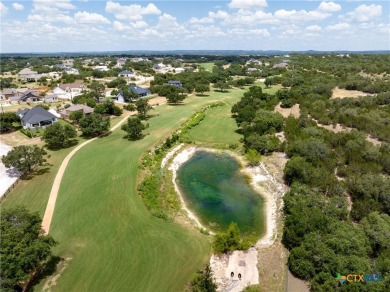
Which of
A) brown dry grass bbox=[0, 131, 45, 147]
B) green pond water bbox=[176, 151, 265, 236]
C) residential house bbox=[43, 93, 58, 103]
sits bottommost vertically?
green pond water bbox=[176, 151, 265, 236]

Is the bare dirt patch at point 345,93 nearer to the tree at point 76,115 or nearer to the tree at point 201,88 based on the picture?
the tree at point 201,88

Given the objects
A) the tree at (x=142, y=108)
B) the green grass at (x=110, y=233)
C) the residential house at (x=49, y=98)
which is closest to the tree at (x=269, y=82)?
the tree at (x=142, y=108)

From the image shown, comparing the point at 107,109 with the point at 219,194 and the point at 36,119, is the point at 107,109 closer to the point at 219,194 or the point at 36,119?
the point at 36,119

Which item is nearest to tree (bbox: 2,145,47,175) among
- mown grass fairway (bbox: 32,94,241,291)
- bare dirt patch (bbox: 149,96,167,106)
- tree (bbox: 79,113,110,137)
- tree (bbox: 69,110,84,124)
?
mown grass fairway (bbox: 32,94,241,291)

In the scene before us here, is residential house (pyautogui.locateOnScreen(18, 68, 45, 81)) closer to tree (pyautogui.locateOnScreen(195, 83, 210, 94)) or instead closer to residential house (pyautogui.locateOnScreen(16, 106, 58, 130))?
residential house (pyautogui.locateOnScreen(16, 106, 58, 130))

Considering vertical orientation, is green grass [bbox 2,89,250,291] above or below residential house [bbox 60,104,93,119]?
below

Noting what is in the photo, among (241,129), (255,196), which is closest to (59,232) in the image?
(255,196)

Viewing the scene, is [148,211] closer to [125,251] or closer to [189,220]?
[189,220]
